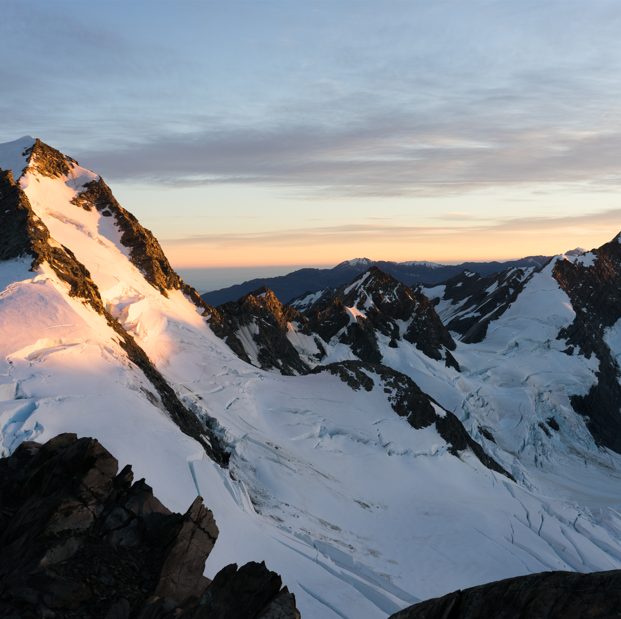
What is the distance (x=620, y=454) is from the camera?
83.2 meters

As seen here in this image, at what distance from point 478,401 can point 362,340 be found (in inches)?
1010

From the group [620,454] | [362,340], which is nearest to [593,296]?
[620,454]

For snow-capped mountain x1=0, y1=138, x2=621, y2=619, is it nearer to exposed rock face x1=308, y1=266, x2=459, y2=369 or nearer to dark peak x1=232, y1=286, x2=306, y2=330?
dark peak x1=232, y1=286, x2=306, y2=330

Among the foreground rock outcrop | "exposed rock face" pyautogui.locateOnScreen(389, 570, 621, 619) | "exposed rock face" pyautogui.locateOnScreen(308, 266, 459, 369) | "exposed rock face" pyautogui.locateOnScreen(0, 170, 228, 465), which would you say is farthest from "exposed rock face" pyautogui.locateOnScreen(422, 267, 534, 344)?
"exposed rock face" pyautogui.locateOnScreen(389, 570, 621, 619)

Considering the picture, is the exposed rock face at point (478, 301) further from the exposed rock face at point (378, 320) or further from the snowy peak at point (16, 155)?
the snowy peak at point (16, 155)

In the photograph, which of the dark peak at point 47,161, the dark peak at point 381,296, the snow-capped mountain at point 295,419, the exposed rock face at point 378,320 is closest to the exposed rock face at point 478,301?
the exposed rock face at point 378,320

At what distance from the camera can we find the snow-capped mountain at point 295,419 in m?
22.1

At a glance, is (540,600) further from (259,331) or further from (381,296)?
(381,296)

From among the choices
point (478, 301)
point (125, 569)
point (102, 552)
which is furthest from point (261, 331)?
point (478, 301)

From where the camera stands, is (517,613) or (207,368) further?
(207,368)

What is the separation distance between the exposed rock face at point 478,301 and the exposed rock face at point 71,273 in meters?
98.8

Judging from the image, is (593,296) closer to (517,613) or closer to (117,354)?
(117,354)

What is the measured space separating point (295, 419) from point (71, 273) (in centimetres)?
2467

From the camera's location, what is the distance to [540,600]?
701cm
